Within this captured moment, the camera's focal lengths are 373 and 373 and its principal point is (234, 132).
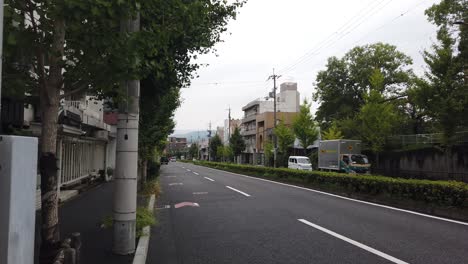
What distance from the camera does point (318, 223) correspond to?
29.7ft

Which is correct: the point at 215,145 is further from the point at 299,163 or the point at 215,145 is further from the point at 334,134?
the point at 299,163

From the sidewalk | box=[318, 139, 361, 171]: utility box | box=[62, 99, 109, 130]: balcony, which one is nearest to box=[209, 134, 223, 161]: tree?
box=[318, 139, 361, 171]: utility box

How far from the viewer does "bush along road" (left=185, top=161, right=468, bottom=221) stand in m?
10.1

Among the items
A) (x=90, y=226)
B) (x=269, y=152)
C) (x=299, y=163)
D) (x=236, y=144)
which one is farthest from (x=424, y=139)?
(x=236, y=144)

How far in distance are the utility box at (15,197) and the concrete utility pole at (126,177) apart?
3326mm

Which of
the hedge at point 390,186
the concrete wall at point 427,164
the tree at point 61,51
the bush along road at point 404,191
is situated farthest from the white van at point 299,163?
the tree at point 61,51

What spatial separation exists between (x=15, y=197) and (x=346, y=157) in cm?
3106

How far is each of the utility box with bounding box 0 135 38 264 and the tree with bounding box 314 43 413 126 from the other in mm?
43276

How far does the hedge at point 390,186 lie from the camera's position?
1034 cm

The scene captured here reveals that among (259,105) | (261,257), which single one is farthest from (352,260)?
(259,105)

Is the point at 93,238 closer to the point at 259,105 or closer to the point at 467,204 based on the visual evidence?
the point at 467,204

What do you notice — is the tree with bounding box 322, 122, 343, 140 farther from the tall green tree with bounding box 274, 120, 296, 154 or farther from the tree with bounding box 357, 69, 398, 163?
the tree with bounding box 357, 69, 398, 163

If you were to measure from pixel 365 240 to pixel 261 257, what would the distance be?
230cm

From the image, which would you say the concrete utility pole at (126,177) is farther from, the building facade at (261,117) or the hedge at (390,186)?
the building facade at (261,117)
